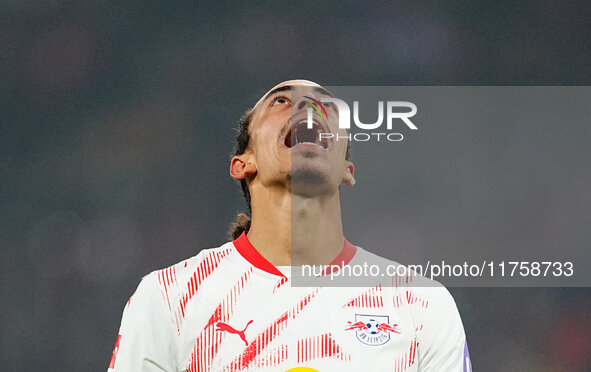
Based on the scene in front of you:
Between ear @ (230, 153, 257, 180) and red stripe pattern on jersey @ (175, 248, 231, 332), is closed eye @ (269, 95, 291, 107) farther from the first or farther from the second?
red stripe pattern on jersey @ (175, 248, 231, 332)

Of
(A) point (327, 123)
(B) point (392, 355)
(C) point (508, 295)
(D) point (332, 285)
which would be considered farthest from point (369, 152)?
(C) point (508, 295)

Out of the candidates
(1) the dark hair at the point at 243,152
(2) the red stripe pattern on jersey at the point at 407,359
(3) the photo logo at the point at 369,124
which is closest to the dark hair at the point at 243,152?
(1) the dark hair at the point at 243,152

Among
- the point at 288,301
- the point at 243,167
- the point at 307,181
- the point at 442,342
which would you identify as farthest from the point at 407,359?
the point at 243,167

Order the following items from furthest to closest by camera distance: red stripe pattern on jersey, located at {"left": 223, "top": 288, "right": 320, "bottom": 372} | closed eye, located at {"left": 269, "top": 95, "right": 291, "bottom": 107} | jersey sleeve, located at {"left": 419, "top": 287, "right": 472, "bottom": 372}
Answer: closed eye, located at {"left": 269, "top": 95, "right": 291, "bottom": 107} → jersey sleeve, located at {"left": 419, "top": 287, "right": 472, "bottom": 372} → red stripe pattern on jersey, located at {"left": 223, "top": 288, "right": 320, "bottom": 372}

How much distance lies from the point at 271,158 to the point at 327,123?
1.01ft

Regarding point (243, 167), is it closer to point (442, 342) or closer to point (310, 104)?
point (310, 104)

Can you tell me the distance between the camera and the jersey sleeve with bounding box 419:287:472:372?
3.12 metres

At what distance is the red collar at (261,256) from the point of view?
325cm

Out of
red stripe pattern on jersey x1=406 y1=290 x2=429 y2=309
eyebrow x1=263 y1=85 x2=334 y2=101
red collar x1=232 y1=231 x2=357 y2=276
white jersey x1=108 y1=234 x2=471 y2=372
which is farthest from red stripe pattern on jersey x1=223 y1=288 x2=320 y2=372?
eyebrow x1=263 y1=85 x2=334 y2=101

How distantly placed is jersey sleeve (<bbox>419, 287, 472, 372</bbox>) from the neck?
0.50 metres

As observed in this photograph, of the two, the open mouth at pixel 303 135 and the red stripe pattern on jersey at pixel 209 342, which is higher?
the open mouth at pixel 303 135

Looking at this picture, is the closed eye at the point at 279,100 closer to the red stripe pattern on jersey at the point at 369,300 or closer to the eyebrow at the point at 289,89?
the eyebrow at the point at 289,89

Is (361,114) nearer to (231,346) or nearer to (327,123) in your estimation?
(327,123)

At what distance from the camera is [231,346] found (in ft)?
9.95
